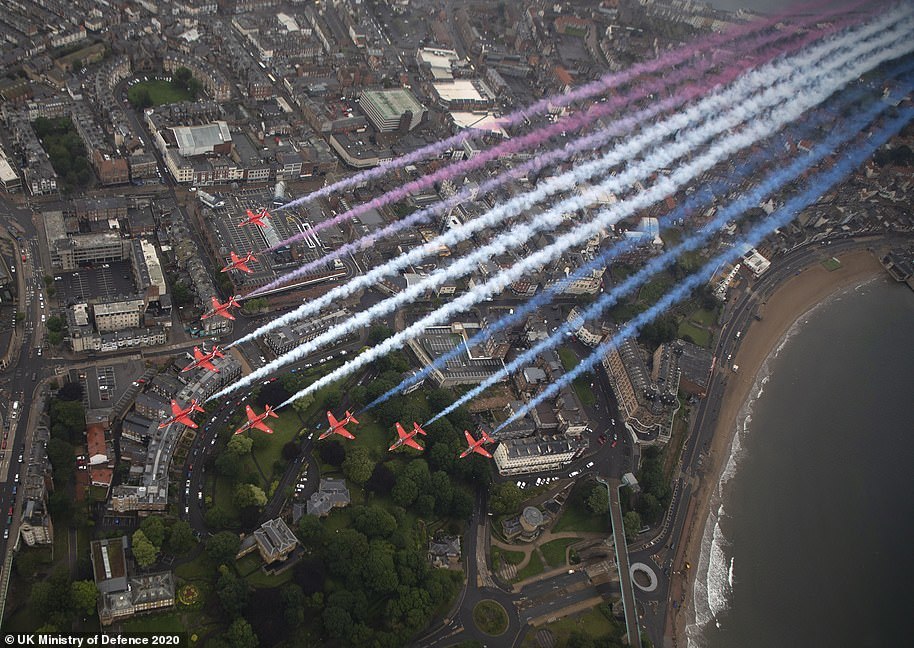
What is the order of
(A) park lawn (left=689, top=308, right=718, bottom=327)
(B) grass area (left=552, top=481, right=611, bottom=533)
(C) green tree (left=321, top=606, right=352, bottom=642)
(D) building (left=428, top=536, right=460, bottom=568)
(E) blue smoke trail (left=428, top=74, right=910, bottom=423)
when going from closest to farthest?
(C) green tree (left=321, top=606, right=352, bottom=642)
(D) building (left=428, top=536, right=460, bottom=568)
(B) grass area (left=552, top=481, right=611, bottom=533)
(E) blue smoke trail (left=428, top=74, right=910, bottom=423)
(A) park lawn (left=689, top=308, right=718, bottom=327)

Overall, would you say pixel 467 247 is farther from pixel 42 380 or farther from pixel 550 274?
pixel 42 380

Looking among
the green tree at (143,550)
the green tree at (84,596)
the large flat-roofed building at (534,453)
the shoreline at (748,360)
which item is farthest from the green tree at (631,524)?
the green tree at (84,596)

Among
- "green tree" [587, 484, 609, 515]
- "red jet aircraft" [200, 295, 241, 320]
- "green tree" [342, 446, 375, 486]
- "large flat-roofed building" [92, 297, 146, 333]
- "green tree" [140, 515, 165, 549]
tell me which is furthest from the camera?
"red jet aircraft" [200, 295, 241, 320]

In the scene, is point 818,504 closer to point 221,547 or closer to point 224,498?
point 221,547

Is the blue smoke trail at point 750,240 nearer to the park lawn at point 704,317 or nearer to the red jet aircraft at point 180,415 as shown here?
the park lawn at point 704,317

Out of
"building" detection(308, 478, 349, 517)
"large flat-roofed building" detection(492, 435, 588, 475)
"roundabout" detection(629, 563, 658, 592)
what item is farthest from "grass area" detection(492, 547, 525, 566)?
"building" detection(308, 478, 349, 517)

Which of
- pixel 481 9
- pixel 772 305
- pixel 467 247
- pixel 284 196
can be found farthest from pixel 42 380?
pixel 481 9

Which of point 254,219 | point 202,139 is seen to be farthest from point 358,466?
point 202,139

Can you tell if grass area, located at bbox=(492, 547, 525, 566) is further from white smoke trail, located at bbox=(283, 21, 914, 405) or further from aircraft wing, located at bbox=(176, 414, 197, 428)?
aircraft wing, located at bbox=(176, 414, 197, 428)
